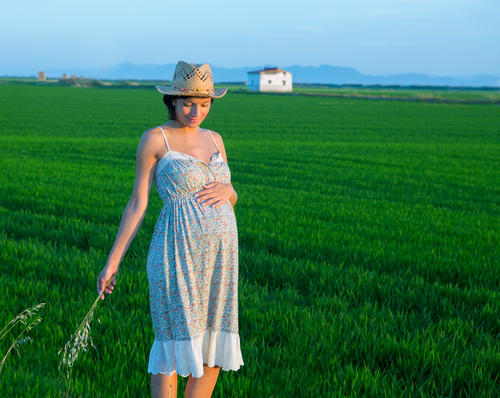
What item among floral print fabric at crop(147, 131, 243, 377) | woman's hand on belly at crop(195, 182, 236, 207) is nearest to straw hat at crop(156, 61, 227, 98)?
floral print fabric at crop(147, 131, 243, 377)

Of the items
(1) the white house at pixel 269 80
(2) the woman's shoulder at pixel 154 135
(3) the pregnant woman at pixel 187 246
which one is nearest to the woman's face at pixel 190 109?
(3) the pregnant woman at pixel 187 246

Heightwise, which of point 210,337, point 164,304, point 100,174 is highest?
point 164,304

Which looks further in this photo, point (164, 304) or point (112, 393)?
point (112, 393)

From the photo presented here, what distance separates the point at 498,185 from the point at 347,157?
5.71 m

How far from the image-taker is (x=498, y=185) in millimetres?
11641

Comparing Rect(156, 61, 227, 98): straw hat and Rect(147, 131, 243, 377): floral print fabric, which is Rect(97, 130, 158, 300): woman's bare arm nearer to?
Rect(147, 131, 243, 377): floral print fabric

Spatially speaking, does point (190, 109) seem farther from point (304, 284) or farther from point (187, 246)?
point (304, 284)

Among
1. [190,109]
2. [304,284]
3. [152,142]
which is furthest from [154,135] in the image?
[304,284]

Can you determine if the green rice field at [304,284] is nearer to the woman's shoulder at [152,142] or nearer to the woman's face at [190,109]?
the woman's shoulder at [152,142]

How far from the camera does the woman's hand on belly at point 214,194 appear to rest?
238cm

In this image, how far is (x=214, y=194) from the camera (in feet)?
7.92

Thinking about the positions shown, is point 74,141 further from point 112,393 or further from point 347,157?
point 112,393

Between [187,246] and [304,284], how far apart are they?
2.93 meters

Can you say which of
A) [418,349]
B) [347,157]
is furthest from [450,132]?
[418,349]
